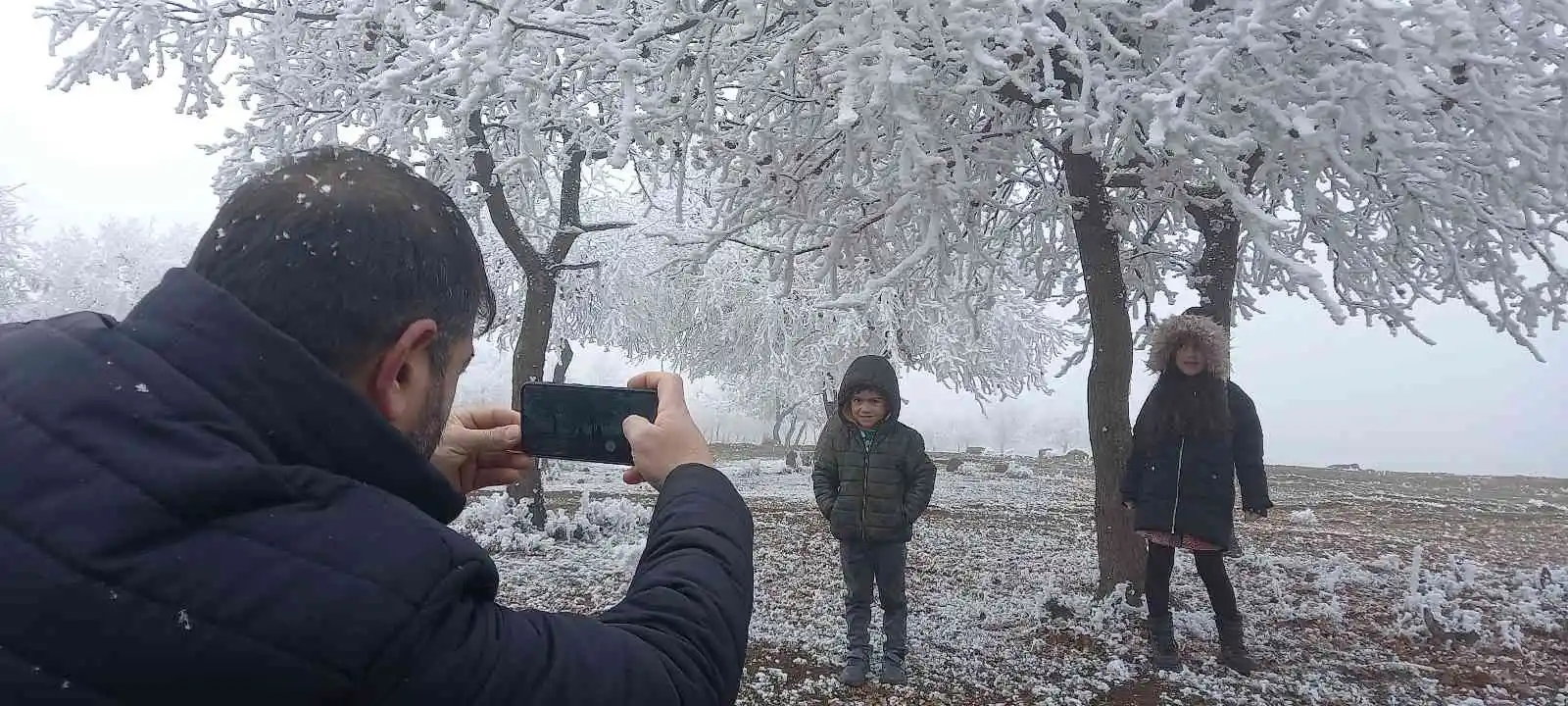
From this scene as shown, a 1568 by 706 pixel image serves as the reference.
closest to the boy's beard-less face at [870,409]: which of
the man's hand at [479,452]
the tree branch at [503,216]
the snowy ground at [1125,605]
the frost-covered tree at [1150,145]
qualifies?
the frost-covered tree at [1150,145]

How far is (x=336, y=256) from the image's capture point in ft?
2.94

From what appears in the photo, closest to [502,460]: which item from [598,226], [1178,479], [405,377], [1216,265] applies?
[405,377]

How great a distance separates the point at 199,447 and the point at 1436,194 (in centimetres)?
576

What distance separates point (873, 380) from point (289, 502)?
3798 mm

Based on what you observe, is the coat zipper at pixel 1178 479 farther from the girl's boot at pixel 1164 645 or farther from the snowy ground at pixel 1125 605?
the snowy ground at pixel 1125 605

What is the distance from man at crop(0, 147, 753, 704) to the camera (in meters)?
0.67

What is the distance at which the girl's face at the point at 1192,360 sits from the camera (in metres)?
4.46

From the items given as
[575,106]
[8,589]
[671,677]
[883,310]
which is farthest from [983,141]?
[883,310]

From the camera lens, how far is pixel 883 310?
1341cm

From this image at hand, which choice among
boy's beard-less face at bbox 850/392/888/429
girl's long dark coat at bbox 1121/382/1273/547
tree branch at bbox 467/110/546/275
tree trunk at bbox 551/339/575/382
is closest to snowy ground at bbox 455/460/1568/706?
girl's long dark coat at bbox 1121/382/1273/547

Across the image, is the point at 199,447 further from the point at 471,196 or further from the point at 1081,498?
the point at 1081,498

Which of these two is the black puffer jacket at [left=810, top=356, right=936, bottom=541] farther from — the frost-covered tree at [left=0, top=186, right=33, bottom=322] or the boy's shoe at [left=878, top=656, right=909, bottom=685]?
the frost-covered tree at [left=0, top=186, right=33, bottom=322]

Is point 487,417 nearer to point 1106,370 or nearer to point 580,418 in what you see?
point 580,418

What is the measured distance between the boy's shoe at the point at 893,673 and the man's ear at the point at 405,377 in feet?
12.4
